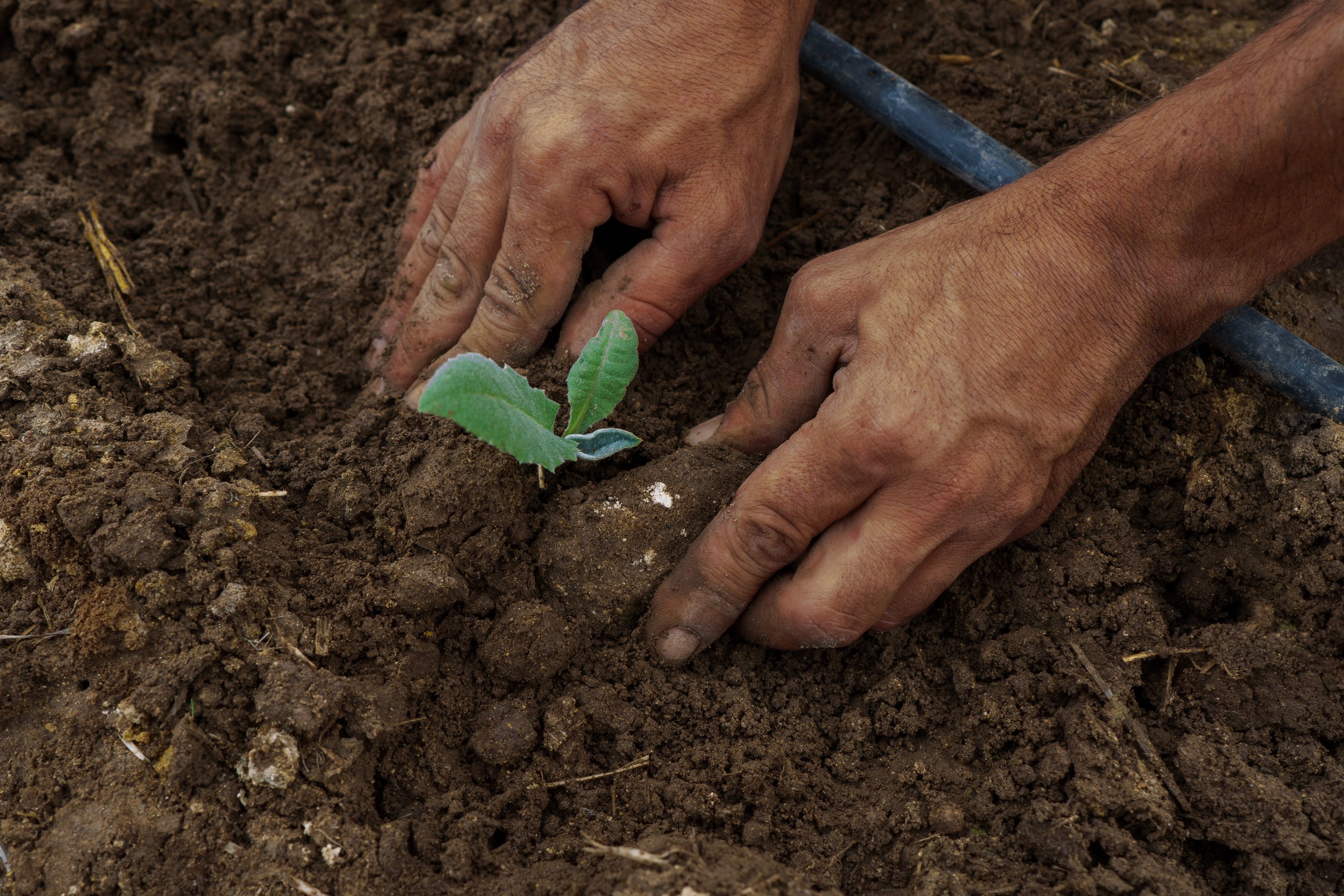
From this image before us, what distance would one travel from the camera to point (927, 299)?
166 cm

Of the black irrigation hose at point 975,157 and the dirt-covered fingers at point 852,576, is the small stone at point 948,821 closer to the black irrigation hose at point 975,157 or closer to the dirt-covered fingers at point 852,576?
the dirt-covered fingers at point 852,576

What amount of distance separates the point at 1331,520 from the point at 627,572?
51.9 inches

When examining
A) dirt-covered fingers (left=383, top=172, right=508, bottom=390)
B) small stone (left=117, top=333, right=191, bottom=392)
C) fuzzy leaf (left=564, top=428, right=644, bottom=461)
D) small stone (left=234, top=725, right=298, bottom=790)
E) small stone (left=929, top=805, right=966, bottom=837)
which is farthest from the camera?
dirt-covered fingers (left=383, top=172, right=508, bottom=390)

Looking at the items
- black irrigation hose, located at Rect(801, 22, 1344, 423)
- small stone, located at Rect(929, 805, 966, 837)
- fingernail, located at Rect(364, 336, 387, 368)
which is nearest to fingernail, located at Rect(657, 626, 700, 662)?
small stone, located at Rect(929, 805, 966, 837)

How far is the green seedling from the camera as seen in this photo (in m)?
1.43

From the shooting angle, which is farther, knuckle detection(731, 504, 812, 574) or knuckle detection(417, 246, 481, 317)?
knuckle detection(417, 246, 481, 317)

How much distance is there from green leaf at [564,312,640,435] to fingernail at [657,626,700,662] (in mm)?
428

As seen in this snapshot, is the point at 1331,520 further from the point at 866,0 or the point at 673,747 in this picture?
the point at 866,0

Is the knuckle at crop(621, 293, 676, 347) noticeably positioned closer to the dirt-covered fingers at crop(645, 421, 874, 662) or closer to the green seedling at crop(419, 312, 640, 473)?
the green seedling at crop(419, 312, 640, 473)

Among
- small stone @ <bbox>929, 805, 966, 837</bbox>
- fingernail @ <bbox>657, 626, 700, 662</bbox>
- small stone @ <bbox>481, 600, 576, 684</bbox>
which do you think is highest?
small stone @ <bbox>481, 600, 576, 684</bbox>

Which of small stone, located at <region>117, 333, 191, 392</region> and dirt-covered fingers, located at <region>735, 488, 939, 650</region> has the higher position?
small stone, located at <region>117, 333, 191, 392</region>

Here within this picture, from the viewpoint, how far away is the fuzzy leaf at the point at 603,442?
5.63ft

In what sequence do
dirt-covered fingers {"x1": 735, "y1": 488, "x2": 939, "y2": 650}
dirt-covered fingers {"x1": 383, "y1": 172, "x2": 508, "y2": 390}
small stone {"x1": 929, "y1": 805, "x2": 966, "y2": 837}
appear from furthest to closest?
dirt-covered fingers {"x1": 383, "y1": 172, "x2": 508, "y2": 390}
dirt-covered fingers {"x1": 735, "y1": 488, "x2": 939, "y2": 650}
small stone {"x1": 929, "y1": 805, "x2": 966, "y2": 837}

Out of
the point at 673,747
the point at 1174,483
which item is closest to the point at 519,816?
the point at 673,747
